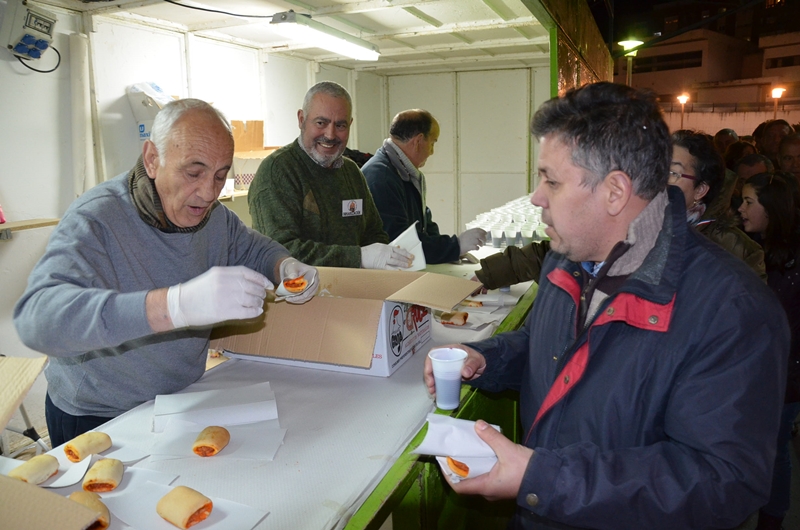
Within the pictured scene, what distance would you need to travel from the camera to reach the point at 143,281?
5.39 feet

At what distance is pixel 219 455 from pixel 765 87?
30.9 metres

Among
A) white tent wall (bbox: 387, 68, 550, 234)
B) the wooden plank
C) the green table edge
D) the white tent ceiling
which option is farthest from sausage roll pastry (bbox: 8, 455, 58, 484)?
white tent wall (bbox: 387, 68, 550, 234)

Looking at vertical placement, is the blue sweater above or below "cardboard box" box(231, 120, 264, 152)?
below

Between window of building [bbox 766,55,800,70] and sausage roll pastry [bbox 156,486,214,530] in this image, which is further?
window of building [bbox 766,55,800,70]

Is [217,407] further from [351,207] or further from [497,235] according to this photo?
[497,235]

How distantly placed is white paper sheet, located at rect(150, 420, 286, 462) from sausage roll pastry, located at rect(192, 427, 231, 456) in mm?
15

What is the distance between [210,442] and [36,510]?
0.51 m

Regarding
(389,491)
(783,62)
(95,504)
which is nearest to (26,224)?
(95,504)

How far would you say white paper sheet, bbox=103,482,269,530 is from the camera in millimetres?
1090

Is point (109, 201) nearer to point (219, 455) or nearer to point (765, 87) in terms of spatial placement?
point (219, 455)

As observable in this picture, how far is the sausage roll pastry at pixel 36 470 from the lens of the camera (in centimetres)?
119

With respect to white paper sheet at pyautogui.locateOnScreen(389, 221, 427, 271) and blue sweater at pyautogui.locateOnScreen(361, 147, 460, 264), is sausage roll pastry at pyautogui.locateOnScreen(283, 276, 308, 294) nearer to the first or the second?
white paper sheet at pyautogui.locateOnScreen(389, 221, 427, 271)

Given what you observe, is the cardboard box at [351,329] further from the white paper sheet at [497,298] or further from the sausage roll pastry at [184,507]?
the sausage roll pastry at [184,507]

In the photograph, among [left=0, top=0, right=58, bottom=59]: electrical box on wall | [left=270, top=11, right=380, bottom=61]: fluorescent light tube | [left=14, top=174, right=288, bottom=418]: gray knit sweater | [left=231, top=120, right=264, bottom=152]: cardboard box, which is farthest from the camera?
[left=231, top=120, right=264, bottom=152]: cardboard box
